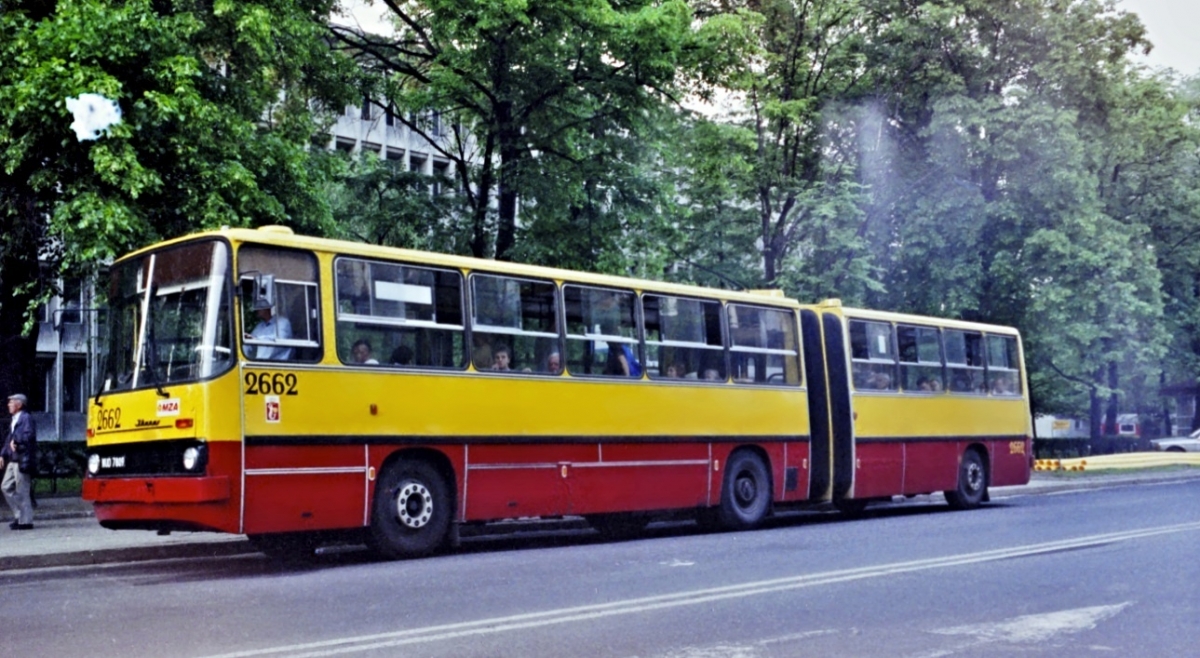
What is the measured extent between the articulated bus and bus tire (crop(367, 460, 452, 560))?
19 millimetres

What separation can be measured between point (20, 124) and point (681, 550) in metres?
10.3

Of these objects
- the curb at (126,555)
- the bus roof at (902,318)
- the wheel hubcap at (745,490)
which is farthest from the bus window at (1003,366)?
the curb at (126,555)

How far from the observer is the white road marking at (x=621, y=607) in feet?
26.5

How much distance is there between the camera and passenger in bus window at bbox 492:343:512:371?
51.0 feet

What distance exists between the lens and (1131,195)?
45.4m

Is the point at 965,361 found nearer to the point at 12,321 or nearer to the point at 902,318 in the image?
the point at 902,318

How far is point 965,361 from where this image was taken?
24.5 m

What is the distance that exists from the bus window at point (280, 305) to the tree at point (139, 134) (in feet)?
17.4

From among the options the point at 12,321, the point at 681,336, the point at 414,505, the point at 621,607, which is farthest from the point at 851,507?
the point at 621,607

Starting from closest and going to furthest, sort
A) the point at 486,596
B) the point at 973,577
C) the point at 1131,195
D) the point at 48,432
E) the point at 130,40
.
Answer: the point at 486,596 < the point at 973,577 < the point at 130,40 < the point at 1131,195 < the point at 48,432

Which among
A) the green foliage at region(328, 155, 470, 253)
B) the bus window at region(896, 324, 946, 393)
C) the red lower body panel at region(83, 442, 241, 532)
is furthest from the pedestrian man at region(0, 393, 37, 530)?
the bus window at region(896, 324, 946, 393)

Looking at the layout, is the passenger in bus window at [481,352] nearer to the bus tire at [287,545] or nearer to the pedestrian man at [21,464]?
the bus tire at [287,545]

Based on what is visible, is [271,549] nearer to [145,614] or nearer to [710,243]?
[145,614]

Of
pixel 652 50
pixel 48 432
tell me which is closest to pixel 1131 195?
pixel 652 50
